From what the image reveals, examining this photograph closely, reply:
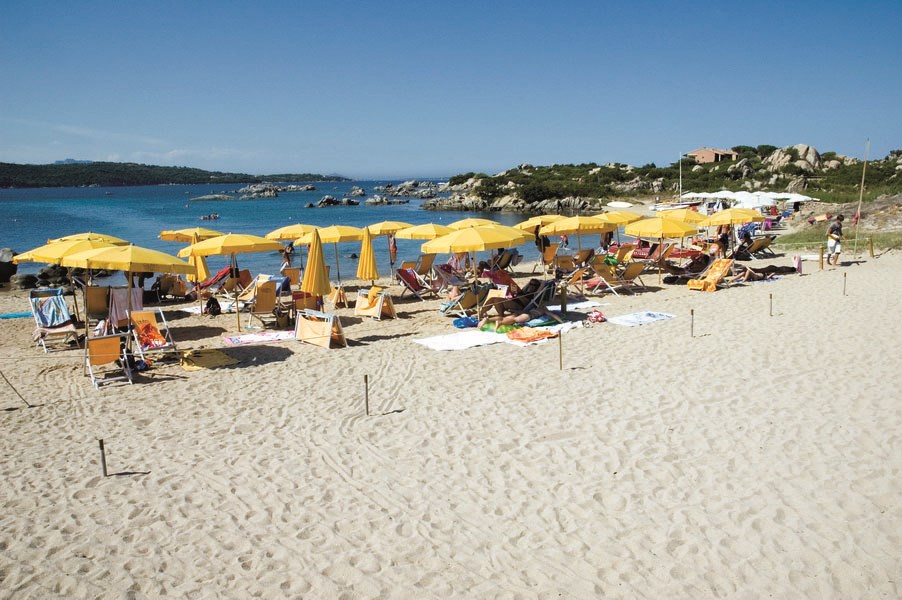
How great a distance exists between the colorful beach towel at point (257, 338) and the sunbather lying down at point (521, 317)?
3.31 m

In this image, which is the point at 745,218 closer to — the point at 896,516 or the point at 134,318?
the point at 896,516

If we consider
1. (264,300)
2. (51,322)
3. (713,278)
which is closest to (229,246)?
(264,300)

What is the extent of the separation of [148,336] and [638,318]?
25.9ft

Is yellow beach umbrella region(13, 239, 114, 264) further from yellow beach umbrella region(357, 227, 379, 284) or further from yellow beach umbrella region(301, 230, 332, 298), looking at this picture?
yellow beach umbrella region(357, 227, 379, 284)

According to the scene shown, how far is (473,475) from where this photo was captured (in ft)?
16.5

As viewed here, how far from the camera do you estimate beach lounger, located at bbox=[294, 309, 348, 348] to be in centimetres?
947

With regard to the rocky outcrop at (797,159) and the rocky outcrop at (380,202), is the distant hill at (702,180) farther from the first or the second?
the rocky outcrop at (380,202)

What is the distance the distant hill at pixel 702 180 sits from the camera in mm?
51750

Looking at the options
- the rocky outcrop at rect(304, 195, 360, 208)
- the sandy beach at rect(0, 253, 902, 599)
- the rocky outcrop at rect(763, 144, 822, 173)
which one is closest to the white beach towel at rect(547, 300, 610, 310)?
the sandy beach at rect(0, 253, 902, 599)

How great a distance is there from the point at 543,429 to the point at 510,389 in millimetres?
1245

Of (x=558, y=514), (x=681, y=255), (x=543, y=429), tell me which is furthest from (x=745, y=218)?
(x=558, y=514)

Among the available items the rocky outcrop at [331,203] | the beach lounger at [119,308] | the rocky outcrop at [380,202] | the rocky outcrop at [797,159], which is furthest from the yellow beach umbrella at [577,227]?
the rocky outcrop at [331,203]

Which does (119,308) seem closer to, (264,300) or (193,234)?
(264,300)

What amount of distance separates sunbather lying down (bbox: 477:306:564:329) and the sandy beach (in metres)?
1.64
